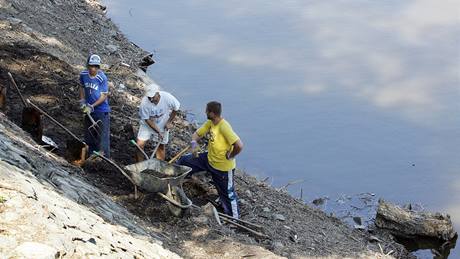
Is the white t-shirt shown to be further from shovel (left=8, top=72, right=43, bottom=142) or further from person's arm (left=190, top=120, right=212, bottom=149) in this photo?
shovel (left=8, top=72, right=43, bottom=142)

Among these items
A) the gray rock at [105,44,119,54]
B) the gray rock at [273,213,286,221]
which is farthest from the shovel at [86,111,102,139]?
the gray rock at [105,44,119,54]

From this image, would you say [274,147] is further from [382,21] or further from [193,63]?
[382,21]

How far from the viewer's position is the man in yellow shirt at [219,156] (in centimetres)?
957

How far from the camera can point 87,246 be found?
6.34 metres

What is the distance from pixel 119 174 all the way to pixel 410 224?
5530 mm

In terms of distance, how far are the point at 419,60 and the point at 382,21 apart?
275 centimetres

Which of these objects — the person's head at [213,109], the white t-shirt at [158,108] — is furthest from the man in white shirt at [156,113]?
the person's head at [213,109]

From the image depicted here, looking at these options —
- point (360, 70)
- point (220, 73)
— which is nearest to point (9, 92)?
point (220, 73)

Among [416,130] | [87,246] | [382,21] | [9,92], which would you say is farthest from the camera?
[382,21]

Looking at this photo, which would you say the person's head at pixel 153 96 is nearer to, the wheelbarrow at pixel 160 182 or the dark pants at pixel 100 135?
the dark pants at pixel 100 135

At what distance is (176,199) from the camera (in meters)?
9.41

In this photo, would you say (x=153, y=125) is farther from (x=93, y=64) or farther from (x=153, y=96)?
(x=93, y=64)

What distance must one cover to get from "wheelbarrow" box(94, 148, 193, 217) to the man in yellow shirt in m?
0.38

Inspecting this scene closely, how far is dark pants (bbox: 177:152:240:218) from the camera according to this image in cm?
991
